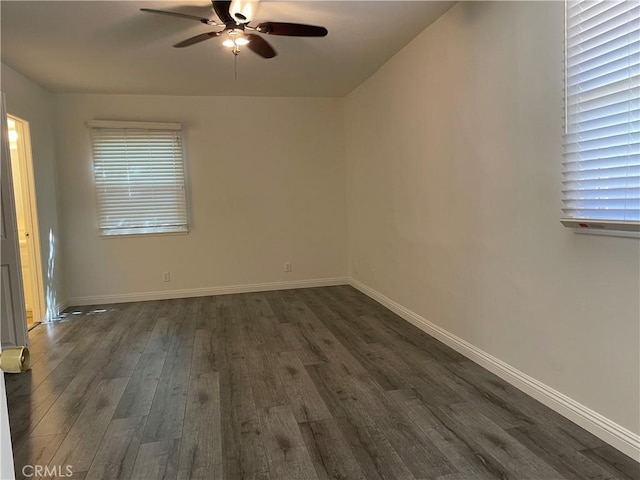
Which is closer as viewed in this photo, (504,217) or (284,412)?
(284,412)

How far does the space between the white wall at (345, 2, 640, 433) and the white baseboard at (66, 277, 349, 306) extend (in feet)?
5.81

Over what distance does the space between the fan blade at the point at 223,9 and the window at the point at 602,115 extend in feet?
5.97

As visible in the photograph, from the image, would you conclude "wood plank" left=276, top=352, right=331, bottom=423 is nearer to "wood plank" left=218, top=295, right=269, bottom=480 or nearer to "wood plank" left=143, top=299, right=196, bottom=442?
"wood plank" left=218, top=295, right=269, bottom=480

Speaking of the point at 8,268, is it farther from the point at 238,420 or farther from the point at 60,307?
the point at 238,420

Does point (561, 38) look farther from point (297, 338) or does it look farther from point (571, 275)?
point (297, 338)

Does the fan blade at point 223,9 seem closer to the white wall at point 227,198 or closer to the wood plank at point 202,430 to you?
the wood plank at point 202,430

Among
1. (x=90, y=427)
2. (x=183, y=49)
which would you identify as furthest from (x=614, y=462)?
(x=183, y=49)

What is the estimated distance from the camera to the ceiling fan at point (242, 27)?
2.40 m

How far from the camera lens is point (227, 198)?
5.34 meters

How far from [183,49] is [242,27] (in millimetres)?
1093

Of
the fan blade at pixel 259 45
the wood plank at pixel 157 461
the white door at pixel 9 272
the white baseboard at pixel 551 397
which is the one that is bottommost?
the wood plank at pixel 157 461

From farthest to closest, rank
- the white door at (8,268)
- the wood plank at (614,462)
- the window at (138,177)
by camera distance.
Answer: the window at (138,177)
the white door at (8,268)
the wood plank at (614,462)

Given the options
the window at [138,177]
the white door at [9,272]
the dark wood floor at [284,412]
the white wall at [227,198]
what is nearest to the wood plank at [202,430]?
the dark wood floor at [284,412]

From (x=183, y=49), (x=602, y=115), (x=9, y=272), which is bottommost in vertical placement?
(x=9, y=272)
